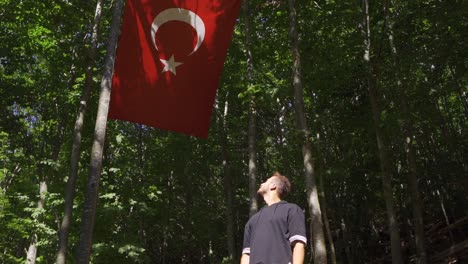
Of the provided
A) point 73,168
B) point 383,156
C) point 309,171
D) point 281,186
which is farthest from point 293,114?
point 281,186

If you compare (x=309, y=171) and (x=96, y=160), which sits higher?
(x=309, y=171)

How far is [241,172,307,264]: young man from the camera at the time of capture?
2971mm

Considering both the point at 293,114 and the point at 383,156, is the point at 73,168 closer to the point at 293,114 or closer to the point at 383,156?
the point at 383,156

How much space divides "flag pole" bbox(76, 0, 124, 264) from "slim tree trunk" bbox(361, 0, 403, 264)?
752cm

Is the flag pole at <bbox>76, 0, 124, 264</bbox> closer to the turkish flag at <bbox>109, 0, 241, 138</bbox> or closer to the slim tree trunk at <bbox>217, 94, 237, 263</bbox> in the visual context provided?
the turkish flag at <bbox>109, 0, 241, 138</bbox>

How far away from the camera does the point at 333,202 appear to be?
60.6 feet

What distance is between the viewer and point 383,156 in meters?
12.2

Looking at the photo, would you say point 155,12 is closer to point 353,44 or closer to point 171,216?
point 353,44

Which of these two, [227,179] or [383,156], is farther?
[227,179]

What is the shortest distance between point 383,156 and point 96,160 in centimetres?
815

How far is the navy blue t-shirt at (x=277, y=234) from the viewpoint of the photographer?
2986 mm

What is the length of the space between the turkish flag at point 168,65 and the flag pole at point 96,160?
101 centimetres

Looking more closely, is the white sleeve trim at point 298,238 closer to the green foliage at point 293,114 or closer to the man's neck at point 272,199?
the man's neck at point 272,199

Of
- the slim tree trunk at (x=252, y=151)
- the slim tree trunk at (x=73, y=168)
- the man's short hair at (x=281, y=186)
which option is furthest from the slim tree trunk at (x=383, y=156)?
the man's short hair at (x=281, y=186)
